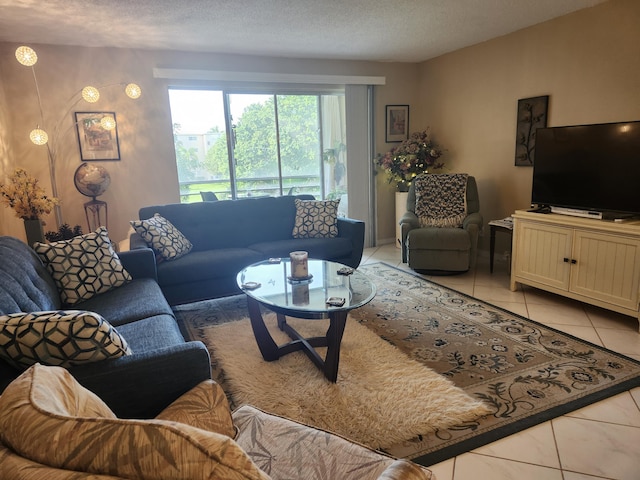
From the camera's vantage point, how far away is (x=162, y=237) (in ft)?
10.7

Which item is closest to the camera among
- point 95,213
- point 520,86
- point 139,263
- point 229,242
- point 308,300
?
point 308,300

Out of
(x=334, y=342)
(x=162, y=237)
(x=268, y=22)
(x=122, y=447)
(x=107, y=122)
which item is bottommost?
(x=334, y=342)

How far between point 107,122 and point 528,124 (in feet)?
13.6

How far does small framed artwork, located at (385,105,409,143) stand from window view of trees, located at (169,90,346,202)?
66 centimetres

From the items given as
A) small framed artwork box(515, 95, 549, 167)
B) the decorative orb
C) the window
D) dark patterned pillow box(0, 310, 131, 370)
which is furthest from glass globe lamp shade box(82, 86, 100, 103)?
small framed artwork box(515, 95, 549, 167)

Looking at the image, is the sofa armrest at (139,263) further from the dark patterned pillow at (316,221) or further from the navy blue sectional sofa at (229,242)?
the dark patterned pillow at (316,221)

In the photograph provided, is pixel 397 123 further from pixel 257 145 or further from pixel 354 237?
pixel 354 237

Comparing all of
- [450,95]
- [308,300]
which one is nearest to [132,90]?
[308,300]

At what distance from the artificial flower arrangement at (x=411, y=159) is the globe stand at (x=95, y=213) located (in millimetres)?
3257

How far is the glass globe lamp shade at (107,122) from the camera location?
159 inches

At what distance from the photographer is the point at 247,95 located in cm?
490

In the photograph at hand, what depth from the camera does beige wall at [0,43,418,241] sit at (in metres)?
3.92

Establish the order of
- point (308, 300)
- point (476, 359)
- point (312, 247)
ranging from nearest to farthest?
point (308, 300)
point (476, 359)
point (312, 247)

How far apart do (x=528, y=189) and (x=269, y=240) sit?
2674 millimetres
